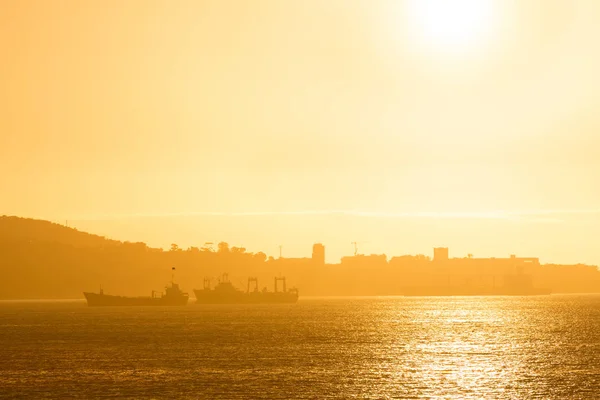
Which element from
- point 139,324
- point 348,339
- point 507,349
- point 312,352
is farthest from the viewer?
point 139,324

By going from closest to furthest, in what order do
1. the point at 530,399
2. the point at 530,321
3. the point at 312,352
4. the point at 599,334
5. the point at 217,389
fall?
1. the point at 530,399
2. the point at 217,389
3. the point at 312,352
4. the point at 599,334
5. the point at 530,321

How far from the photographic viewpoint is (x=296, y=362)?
313 feet

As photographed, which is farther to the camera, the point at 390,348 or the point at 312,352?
the point at 390,348

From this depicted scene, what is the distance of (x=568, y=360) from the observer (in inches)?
3937

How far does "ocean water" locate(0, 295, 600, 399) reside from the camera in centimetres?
7325

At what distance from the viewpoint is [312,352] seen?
108375 mm

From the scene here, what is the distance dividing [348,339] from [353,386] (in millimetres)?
55890

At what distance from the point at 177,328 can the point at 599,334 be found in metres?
72.1

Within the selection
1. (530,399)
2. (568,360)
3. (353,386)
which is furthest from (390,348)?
(530,399)

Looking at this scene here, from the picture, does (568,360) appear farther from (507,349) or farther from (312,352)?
(312,352)

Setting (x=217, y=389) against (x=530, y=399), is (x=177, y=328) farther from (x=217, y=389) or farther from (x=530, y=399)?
(x=530, y=399)

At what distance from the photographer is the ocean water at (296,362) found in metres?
73.2

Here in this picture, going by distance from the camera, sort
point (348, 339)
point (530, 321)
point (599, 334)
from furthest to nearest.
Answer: point (530, 321)
point (599, 334)
point (348, 339)

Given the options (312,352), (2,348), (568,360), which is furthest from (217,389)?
(2,348)
